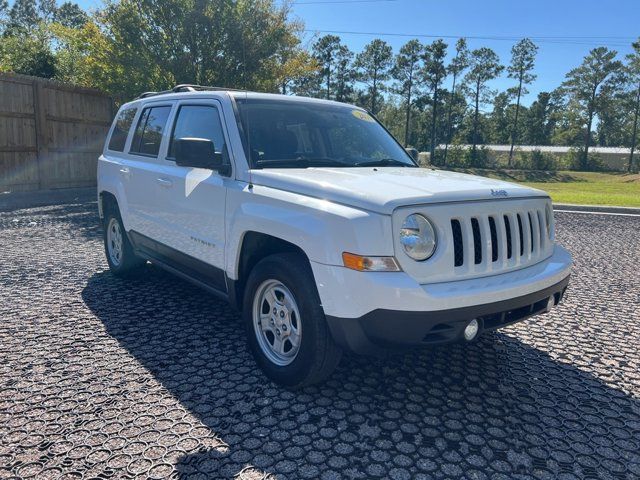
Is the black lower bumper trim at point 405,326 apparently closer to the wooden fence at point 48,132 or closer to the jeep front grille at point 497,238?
the jeep front grille at point 497,238

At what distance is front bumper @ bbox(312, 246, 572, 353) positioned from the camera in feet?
9.19

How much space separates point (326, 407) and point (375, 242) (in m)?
1.14

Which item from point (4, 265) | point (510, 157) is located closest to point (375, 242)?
point (4, 265)

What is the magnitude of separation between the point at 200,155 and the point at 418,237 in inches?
67.3

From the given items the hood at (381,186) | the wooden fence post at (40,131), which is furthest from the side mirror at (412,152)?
the wooden fence post at (40,131)

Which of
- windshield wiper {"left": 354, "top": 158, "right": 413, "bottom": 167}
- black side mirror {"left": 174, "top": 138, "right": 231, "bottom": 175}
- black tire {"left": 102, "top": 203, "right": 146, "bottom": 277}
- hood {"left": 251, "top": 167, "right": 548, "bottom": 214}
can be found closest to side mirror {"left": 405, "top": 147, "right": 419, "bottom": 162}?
windshield wiper {"left": 354, "top": 158, "right": 413, "bottom": 167}

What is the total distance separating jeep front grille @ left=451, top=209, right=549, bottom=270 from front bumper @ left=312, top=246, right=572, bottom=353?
13 cm

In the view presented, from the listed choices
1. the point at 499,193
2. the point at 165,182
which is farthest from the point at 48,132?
the point at 499,193

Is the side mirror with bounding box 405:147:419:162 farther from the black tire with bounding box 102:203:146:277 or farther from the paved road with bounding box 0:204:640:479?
the black tire with bounding box 102:203:146:277

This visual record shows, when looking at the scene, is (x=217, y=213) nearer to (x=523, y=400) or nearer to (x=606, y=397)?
(x=523, y=400)

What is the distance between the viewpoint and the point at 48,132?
13555 mm

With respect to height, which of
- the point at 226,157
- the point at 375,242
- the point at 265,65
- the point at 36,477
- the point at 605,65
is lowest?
the point at 36,477

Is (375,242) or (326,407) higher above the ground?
(375,242)

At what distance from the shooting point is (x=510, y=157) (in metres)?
62.2
